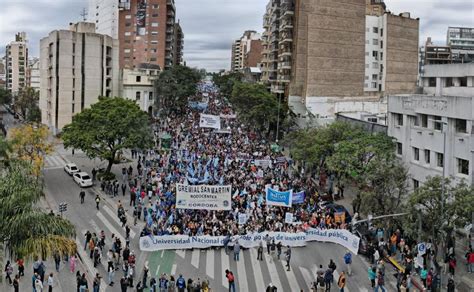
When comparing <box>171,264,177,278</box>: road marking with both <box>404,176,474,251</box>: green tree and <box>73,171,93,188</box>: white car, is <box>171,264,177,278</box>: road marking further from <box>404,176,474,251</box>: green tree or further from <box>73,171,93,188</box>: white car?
<box>73,171,93,188</box>: white car

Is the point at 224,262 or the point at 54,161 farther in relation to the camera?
the point at 54,161

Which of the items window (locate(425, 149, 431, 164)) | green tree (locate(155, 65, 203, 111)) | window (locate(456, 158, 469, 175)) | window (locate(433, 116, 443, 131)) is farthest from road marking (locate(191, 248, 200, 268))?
green tree (locate(155, 65, 203, 111))

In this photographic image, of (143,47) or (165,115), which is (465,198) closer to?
(165,115)

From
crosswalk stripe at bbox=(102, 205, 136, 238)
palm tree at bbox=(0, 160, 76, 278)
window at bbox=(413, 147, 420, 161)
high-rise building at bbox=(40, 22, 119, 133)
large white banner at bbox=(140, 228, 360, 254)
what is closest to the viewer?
palm tree at bbox=(0, 160, 76, 278)

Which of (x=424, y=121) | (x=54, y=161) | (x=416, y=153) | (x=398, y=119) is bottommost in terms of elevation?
(x=54, y=161)

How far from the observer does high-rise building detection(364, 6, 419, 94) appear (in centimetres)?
8469

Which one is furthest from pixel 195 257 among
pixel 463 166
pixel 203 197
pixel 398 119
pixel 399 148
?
pixel 398 119

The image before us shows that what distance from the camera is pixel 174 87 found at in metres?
90.0

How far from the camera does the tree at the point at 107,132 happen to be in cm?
4572

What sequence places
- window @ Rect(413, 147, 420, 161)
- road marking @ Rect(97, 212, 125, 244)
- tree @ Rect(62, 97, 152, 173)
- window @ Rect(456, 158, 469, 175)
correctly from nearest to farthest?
road marking @ Rect(97, 212, 125, 244)
window @ Rect(456, 158, 469, 175)
window @ Rect(413, 147, 420, 161)
tree @ Rect(62, 97, 152, 173)

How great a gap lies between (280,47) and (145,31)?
4221cm

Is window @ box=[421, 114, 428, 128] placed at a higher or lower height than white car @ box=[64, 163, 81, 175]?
higher

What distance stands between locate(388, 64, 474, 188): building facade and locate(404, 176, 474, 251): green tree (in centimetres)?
449

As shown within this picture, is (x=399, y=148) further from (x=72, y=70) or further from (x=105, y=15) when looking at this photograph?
(x=105, y=15)
